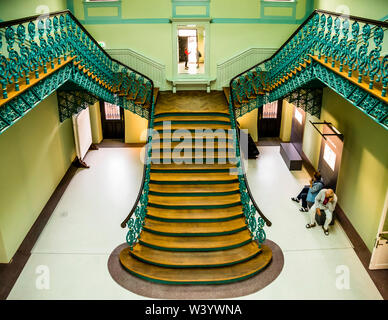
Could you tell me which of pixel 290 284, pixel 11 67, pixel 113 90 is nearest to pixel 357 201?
pixel 290 284

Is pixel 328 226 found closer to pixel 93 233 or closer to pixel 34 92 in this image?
pixel 93 233

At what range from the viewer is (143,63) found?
12539 millimetres

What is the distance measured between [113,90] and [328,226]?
21.5 ft

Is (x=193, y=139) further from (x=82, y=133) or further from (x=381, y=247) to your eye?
(x=381, y=247)

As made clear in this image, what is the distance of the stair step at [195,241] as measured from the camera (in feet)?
26.4

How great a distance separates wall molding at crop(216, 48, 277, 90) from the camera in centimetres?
1246

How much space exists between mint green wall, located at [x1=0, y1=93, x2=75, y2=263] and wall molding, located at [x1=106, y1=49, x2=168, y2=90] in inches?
103

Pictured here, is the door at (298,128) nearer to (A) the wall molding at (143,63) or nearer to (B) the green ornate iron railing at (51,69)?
(A) the wall molding at (143,63)

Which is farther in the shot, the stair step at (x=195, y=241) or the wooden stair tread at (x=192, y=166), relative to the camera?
the wooden stair tread at (x=192, y=166)

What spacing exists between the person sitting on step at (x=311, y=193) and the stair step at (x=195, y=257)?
7.23 feet

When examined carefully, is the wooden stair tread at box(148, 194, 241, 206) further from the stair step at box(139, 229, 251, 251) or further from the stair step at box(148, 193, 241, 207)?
the stair step at box(139, 229, 251, 251)

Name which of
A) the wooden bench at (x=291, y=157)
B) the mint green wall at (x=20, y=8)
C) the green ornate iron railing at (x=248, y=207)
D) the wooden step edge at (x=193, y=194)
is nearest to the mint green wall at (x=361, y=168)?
the wooden bench at (x=291, y=157)

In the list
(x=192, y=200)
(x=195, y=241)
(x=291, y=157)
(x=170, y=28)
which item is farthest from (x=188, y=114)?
(x=195, y=241)

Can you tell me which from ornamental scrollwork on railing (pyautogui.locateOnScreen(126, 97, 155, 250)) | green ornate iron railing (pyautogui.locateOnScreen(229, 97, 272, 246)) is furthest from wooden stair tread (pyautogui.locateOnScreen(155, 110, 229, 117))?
ornamental scrollwork on railing (pyautogui.locateOnScreen(126, 97, 155, 250))
